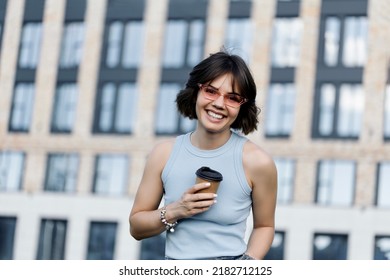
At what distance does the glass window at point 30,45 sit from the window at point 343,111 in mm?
8535

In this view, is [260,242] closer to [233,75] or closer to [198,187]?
[198,187]

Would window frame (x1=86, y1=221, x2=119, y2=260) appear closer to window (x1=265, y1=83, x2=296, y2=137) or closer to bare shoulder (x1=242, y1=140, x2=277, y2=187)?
window (x1=265, y1=83, x2=296, y2=137)

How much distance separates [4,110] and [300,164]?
883cm

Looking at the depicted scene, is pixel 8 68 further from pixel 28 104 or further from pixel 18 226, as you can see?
pixel 18 226

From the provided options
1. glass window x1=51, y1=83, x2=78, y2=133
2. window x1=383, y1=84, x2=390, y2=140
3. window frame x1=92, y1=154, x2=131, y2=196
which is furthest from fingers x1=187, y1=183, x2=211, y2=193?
glass window x1=51, y1=83, x2=78, y2=133

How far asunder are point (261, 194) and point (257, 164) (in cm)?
10

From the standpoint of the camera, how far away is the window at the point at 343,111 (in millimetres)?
22734

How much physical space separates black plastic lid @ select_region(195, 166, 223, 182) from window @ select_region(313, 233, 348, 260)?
2078 centimetres

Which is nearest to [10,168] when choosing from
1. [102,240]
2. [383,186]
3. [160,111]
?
[102,240]

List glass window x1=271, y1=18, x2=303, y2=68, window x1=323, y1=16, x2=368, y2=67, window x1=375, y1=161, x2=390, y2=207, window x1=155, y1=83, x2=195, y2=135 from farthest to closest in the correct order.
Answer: window x1=155, y1=83, x2=195, y2=135, glass window x1=271, y1=18, x2=303, y2=68, window x1=323, y1=16, x2=368, y2=67, window x1=375, y1=161, x2=390, y2=207

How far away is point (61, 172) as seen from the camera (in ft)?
82.0

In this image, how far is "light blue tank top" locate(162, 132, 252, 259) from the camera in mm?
2510

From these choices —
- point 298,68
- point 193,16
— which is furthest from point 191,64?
point 298,68

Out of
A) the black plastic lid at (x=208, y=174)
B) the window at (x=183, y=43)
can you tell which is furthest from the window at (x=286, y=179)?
the black plastic lid at (x=208, y=174)
